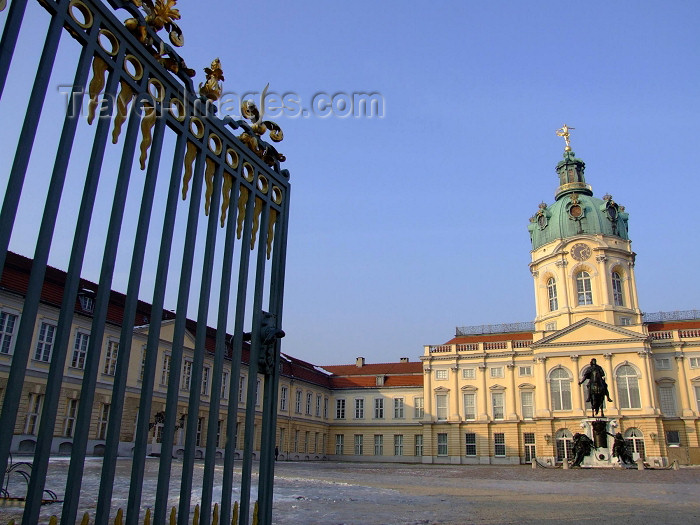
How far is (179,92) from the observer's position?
4320 millimetres

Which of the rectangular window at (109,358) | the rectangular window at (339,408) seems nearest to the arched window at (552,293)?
the rectangular window at (339,408)

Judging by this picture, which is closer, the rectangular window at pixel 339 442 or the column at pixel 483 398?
the column at pixel 483 398

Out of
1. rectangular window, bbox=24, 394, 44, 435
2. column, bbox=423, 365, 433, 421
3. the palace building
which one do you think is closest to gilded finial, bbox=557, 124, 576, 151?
the palace building

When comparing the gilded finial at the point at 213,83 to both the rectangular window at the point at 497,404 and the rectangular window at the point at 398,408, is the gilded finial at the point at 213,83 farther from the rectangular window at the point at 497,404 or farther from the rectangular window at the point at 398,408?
the rectangular window at the point at 398,408

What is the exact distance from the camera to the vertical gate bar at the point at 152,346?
12.2ft

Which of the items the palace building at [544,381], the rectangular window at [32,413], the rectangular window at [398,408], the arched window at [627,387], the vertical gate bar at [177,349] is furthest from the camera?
the rectangular window at [398,408]

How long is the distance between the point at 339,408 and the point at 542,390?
801 inches

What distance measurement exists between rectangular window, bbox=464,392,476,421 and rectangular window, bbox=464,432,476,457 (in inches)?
53.7

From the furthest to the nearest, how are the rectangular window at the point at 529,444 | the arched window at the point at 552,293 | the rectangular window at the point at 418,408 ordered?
the rectangular window at the point at 418,408 < the arched window at the point at 552,293 < the rectangular window at the point at 529,444

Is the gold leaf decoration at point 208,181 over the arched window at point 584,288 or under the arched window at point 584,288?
under

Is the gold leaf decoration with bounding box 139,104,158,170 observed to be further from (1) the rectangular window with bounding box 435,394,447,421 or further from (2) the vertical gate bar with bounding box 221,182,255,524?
(1) the rectangular window with bounding box 435,394,447,421

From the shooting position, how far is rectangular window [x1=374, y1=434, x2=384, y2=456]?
57312 mm

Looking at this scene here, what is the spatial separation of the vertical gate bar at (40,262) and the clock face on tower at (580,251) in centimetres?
5249

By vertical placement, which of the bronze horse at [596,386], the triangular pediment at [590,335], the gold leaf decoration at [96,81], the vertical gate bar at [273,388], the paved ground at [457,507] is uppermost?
the triangular pediment at [590,335]
